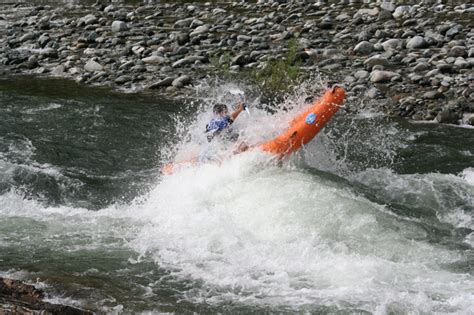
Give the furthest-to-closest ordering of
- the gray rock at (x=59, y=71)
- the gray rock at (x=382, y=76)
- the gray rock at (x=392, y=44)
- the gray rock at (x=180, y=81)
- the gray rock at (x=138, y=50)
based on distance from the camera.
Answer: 1. the gray rock at (x=138, y=50)
2. the gray rock at (x=59, y=71)
3. the gray rock at (x=392, y=44)
4. the gray rock at (x=180, y=81)
5. the gray rock at (x=382, y=76)

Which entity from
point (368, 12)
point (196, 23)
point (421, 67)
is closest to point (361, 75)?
point (421, 67)

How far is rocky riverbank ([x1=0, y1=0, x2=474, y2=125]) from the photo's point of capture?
1241cm

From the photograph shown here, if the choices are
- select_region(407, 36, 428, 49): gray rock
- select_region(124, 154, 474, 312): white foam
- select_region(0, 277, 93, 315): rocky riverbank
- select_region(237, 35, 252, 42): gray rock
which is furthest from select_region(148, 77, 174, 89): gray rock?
select_region(0, 277, 93, 315): rocky riverbank

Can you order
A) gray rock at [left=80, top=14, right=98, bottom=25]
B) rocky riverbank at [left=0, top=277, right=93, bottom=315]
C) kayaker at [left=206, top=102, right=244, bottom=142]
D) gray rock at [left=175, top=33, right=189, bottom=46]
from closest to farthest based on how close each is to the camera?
rocky riverbank at [left=0, top=277, right=93, bottom=315] → kayaker at [left=206, top=102, right=244, bottom=142] → gray rock at [left=175, top=33, right=189, bottom=46] → gray rock at [left=80, top=14, right=98, bottom=25]

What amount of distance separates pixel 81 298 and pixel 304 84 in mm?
7721

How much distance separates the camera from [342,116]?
470 inches

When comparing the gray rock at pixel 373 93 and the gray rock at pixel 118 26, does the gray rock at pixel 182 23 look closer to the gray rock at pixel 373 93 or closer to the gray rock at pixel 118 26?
the gray rock at pixel 118 26

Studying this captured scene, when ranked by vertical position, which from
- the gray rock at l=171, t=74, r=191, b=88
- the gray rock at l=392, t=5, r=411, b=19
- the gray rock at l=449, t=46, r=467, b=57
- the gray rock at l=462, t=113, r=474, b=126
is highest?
the gray rock at l=171, t=74, r=191, b=88

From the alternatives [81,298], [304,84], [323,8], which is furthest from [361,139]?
[323,8]

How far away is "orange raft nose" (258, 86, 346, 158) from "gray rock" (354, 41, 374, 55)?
15.6 ft

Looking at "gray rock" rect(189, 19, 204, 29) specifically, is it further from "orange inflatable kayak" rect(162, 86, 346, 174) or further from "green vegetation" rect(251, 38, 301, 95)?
"orange inflatable kayak" rect(162, 86, 346, 174)

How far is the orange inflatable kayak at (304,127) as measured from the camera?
943 centimetres

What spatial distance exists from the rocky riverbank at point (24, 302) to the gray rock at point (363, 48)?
981cm

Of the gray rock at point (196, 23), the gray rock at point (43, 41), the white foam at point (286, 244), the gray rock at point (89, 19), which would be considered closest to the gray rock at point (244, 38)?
the gray rock at point (196, 23)
